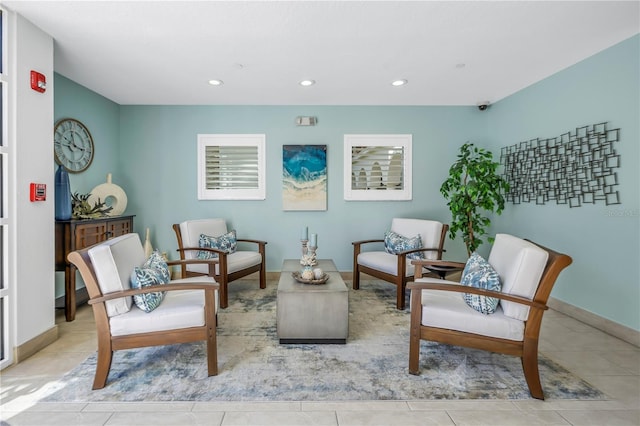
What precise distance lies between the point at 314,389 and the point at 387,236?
258 centimetres

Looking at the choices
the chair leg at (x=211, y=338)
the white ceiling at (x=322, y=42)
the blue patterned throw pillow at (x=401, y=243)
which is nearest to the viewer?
the chair leg at (x=211, y=338)

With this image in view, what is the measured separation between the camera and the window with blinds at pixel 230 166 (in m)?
4.66

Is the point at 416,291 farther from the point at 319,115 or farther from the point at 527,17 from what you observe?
the point at 319,115

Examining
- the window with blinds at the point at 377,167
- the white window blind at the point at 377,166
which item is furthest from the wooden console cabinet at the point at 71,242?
the white window blind at the point at 377,166

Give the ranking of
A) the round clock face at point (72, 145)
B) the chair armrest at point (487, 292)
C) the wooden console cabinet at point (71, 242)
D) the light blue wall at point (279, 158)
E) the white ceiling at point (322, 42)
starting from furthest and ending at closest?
the light blue wall at point (279, 158) → the round clock face at point (72, 145) → the wooden console cabinet at point (71, 242) → the white ceiling at point (322, 42) → the chair armrest at point (487, 292)

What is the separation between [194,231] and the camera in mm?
4027

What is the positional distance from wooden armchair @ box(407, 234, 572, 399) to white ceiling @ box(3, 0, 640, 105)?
176 centimetres

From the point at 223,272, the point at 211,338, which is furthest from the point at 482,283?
the point at 223,272

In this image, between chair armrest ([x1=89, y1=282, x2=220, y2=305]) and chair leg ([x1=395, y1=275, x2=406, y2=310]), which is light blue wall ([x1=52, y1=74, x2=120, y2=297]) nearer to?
chair armrest ([x1=89, y1=282, x2=220, y2=305])

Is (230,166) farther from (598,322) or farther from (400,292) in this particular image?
(598,322)

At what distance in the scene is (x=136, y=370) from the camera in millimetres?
2291

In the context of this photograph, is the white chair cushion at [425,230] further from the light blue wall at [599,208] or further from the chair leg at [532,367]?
the chair leg at [532,367]

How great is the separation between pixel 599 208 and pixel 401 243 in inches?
77.5

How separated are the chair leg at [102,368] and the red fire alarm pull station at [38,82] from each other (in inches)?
82.3
